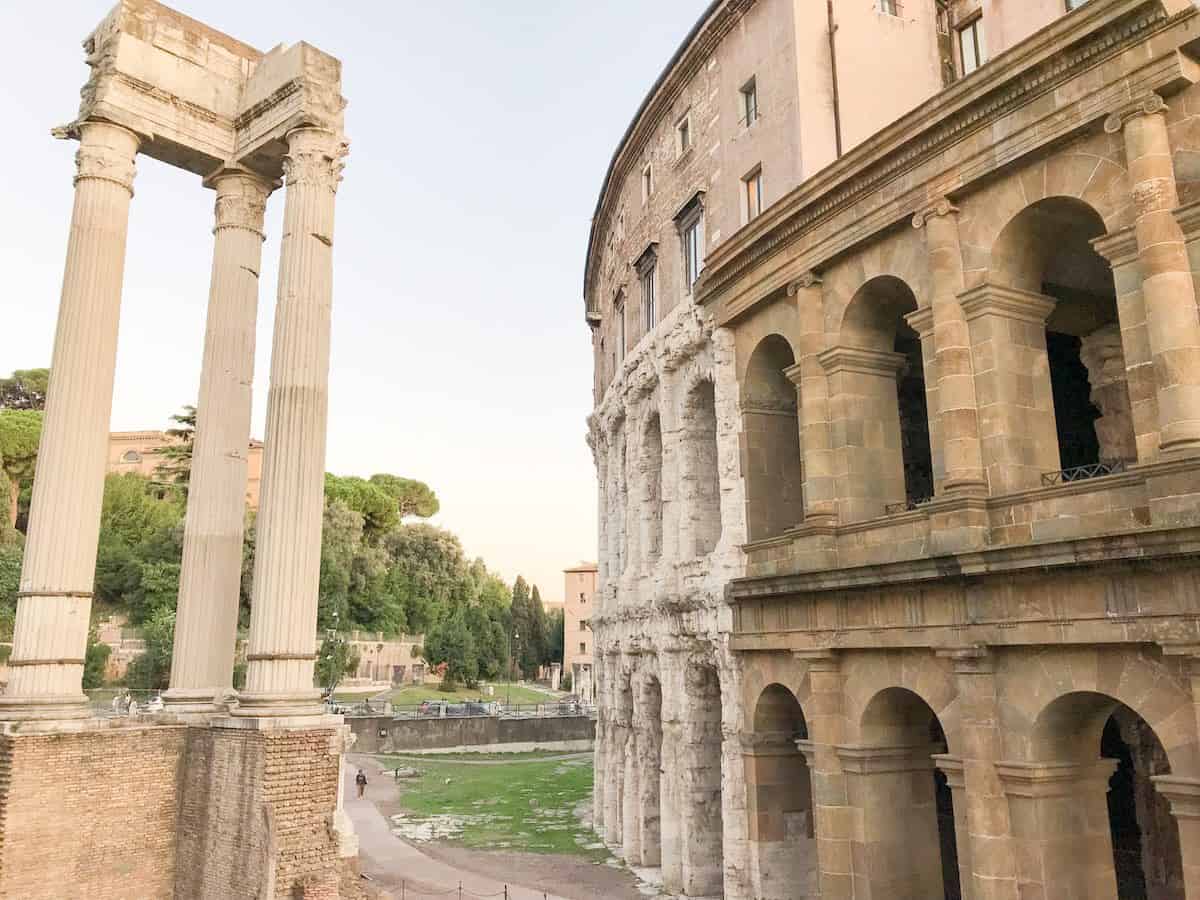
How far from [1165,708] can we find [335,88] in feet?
52.2

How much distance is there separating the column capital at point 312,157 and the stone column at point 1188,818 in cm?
1479

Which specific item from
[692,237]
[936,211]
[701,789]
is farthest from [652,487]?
[936,211]

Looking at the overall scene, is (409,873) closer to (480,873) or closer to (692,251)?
(480,873)

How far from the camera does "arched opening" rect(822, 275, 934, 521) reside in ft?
55.1

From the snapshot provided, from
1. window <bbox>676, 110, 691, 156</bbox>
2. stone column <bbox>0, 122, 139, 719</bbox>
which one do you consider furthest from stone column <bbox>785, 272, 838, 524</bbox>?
stone column <bbox>0, 122, 139, 719</bbox>

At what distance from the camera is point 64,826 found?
13.8 metres

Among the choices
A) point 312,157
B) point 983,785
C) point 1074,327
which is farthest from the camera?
point 1074,327

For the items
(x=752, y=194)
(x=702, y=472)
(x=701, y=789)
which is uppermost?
(x=752, y=194)

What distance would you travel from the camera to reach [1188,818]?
35.3 ft

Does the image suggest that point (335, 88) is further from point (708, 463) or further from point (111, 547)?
point (111, 547)

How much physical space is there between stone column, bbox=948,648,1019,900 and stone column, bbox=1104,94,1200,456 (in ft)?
13.4

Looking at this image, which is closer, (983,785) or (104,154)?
(983,785)

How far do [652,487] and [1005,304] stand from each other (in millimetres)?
13323

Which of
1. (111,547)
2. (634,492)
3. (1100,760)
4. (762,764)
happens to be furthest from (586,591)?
(1100,760)
